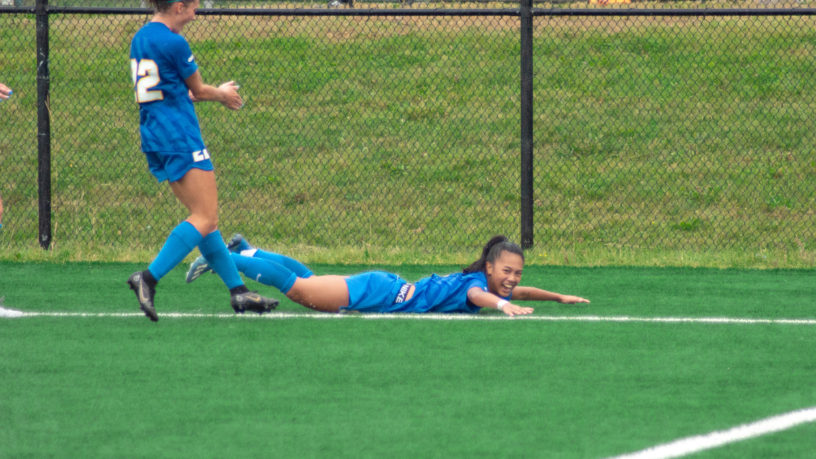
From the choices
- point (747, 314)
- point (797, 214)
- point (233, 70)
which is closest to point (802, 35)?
point (797, 214)

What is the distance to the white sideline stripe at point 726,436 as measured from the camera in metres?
3.61

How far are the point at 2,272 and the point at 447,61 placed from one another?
34.2 ft

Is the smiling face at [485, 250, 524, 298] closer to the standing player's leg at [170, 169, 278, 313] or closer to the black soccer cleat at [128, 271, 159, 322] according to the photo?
the standing player's leg at [170, 169, 278, 313]

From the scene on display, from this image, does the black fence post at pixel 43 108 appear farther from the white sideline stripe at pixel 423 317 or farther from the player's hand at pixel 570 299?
the player's hand at pixel 570 299

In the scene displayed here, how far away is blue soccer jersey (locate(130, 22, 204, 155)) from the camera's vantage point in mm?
5574

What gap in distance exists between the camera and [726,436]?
3809mm

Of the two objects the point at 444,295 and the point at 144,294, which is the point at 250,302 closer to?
the point at 144,294

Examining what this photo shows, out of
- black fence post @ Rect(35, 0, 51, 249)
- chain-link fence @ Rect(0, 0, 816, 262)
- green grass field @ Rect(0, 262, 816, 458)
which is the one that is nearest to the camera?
green grass field @ Rect(0, 262, 816, 458)

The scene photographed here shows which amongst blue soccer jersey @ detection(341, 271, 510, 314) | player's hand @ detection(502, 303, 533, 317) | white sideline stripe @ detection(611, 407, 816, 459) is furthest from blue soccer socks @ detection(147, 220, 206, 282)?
white sideline stripe @ detection(611, 407, 816, 459)

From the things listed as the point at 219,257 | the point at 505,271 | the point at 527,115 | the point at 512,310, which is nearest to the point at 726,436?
the point at 512,310

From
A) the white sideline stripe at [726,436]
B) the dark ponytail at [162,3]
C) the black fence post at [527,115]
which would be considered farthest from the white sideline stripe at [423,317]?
the black fence post at [527,115]

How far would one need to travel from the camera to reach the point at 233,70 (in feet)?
55.9

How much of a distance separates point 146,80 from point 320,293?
4.98ft

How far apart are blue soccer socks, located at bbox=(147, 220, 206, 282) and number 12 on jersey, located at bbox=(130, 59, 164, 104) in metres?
0.68
